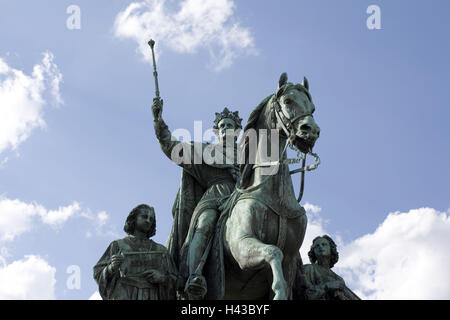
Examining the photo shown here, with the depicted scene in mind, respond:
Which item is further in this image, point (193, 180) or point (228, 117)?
point (228, 117)

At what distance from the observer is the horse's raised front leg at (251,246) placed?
1156 cm

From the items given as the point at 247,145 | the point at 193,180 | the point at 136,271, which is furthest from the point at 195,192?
the point at 136,271

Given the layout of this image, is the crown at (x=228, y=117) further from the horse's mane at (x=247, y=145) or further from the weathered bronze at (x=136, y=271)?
the weathered bronze at (x=136, y=271)

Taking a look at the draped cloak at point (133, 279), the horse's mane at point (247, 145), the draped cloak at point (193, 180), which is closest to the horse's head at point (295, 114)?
the horse's mane at point (247, 145)

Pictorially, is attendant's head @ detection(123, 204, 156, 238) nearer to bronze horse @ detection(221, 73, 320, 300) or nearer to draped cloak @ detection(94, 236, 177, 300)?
draped cloak @ detection(94, 236, 177, 300)

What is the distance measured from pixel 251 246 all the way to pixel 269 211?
2.36ft

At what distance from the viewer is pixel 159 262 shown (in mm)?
13406

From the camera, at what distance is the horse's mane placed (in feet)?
43.8

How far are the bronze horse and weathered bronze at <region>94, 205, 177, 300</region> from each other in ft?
3.28

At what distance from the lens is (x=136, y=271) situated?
13.2m

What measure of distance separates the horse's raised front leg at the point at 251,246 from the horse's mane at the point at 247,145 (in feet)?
1.59

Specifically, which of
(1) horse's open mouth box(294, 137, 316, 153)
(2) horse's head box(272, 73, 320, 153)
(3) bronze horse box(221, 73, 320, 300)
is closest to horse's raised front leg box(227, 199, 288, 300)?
(3) bronze horse box(221, 73, 320, 300)

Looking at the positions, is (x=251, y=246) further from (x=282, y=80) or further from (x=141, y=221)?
(x=282, y=80)
